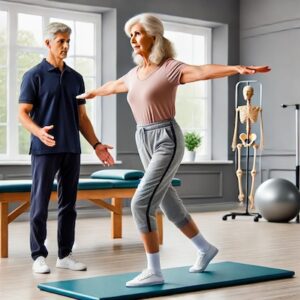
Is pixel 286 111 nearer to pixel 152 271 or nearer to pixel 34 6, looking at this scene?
pixel 34 6

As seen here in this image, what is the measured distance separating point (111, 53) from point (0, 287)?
5.00m

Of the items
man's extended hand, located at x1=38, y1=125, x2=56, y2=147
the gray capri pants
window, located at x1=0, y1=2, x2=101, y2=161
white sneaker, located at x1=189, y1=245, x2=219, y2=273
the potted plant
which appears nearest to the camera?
the gray capri pants

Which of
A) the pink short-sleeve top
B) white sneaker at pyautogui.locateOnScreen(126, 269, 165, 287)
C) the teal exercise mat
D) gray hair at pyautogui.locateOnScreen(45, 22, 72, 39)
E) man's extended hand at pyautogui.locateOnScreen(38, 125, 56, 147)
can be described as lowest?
the teal exercise mat

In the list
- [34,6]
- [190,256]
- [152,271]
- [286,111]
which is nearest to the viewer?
[152,271]

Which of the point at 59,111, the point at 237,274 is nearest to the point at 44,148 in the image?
the point at 59,111

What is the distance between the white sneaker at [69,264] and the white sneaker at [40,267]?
0.51ft

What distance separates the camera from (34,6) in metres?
7.87

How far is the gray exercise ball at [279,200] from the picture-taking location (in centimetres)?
725

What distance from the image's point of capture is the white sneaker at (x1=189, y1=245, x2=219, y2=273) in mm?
3971

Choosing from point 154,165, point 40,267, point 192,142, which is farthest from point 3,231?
point 192,142

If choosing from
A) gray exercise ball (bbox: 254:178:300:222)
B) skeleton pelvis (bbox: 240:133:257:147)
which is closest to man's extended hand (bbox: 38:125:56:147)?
gray exercise ball (bbox: 254:178:300:222)

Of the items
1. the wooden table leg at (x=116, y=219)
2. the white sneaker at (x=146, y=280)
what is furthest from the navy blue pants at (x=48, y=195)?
the wooden table leg at (x=116, y=219)

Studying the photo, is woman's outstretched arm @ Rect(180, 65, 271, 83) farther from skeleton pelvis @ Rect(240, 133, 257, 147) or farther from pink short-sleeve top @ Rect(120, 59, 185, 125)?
skeleton pelvis @ Rect(240, 133, 257, 147)

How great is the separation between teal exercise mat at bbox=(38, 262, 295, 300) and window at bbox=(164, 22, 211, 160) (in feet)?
16.8
